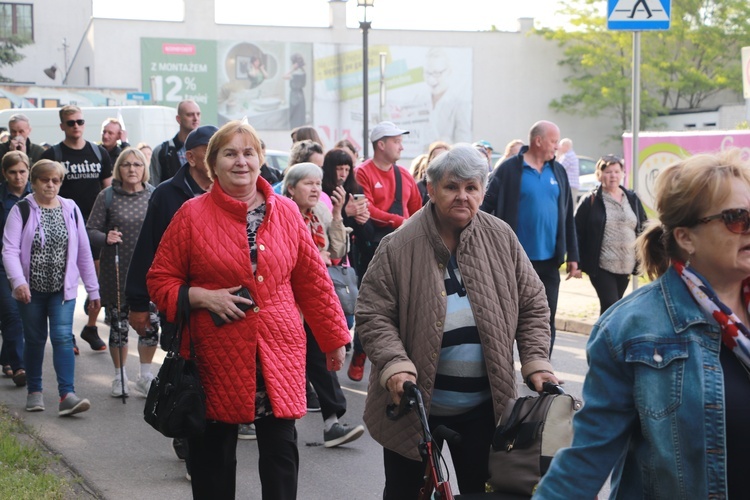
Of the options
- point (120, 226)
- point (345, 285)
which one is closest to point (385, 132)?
point (345, 285)

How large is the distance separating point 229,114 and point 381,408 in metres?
52.0

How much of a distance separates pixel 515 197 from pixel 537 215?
0.74ft

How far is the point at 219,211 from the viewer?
194 inches

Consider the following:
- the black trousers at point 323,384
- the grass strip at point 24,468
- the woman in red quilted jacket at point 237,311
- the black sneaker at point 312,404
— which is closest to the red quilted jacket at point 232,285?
the woman in red quilted jacket at point 237,311

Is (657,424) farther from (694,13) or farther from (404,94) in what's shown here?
(404,94)

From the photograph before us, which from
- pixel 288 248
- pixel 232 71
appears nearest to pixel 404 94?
pixel 232 71

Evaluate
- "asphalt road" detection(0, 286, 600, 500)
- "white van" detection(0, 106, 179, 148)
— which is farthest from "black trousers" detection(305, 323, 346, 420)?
"white van" detection(0, 106, 179, 148)

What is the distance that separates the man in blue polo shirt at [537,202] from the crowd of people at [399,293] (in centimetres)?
2

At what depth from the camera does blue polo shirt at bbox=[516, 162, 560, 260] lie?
8734 millimetres

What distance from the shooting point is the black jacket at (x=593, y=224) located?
995 cm

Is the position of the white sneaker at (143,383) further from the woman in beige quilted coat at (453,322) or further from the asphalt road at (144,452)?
the woman in beige quilted coat at (453,322)

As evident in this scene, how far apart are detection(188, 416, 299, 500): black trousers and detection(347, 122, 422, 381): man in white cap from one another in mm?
4820

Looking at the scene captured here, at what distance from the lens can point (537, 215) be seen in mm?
8750

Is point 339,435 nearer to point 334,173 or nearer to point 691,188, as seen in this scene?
point 334,173
